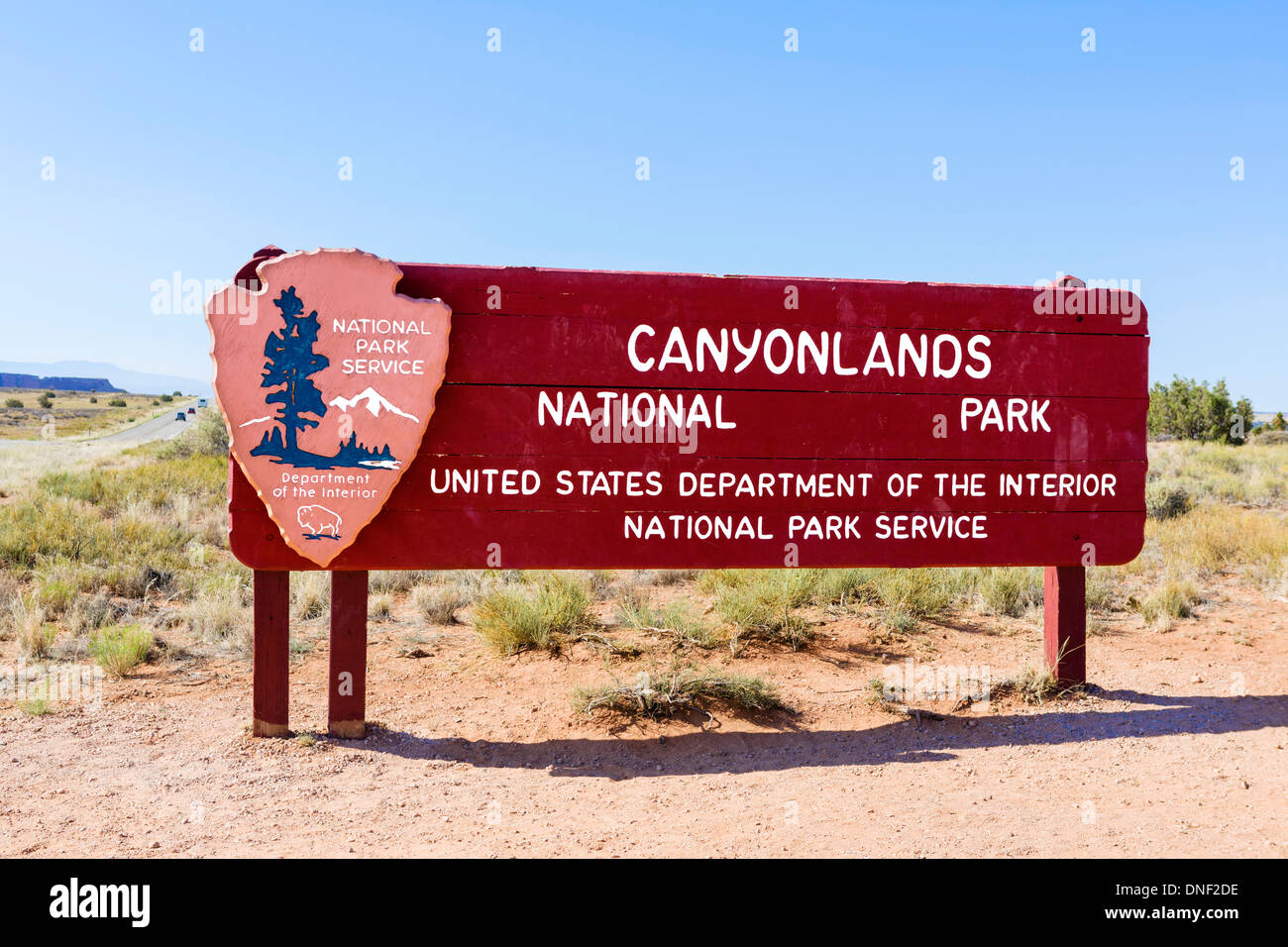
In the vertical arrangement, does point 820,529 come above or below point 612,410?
below

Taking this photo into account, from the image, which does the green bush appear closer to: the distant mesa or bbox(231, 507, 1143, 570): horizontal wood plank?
bbox(231, 507, 1143, 570): horizontal wood plank

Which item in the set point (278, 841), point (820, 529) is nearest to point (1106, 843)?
point (820, 529)

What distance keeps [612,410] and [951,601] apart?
4453 mm

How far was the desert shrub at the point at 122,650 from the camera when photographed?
6.07 meters

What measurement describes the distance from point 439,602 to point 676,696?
11.3 ft

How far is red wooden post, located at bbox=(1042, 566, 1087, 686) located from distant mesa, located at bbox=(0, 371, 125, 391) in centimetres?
14251

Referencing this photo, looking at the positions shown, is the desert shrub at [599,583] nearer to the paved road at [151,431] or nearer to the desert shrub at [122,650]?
the desert shrub at [122,650]

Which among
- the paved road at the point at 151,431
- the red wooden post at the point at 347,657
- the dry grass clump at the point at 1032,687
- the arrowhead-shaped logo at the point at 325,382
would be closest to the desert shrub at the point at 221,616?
the red wooden post at the point at 347,657

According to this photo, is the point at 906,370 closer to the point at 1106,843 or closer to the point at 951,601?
the point at 1106,843

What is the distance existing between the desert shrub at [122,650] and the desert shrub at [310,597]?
151 centimetres

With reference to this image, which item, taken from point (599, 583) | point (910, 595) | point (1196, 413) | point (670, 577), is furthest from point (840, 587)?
point (1196, 413)

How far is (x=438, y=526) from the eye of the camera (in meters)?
4.88

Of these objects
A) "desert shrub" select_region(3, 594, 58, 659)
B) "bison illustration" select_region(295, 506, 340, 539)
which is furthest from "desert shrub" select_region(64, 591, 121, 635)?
"bison illustration" select_region(295, 506, 340, 539)
